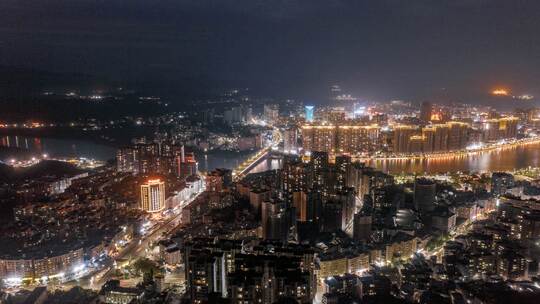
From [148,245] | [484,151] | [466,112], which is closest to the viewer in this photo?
[148,245]

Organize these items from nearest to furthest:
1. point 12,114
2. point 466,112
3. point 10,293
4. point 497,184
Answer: point 10,293 → point 497,184 → point 12,114 → point 466,112

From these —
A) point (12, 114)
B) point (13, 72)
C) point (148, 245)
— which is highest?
point (13, 72)

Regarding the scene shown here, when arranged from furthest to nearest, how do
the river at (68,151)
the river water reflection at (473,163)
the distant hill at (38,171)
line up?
the river at (68,151), the river water reflection at (473,163), the distant hill at (38,171)

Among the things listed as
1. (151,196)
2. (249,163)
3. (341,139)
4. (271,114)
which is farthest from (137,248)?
(271,114)

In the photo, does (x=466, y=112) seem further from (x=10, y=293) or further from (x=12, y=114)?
(x=10, y=293)

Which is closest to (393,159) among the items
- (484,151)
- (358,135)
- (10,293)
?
(358,135)

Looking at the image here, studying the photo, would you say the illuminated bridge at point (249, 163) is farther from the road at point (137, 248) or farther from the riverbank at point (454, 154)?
the road at point (137, 248)

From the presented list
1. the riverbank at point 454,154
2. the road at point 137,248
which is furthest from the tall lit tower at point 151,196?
the riverbank at point 454,154

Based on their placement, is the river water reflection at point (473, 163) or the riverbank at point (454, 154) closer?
the river water reflection at point (473, 163)

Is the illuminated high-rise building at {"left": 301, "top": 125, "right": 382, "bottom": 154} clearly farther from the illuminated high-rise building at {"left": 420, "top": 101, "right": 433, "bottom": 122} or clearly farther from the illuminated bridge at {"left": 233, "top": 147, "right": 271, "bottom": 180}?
the illuminated high-rise building at {"left": 420, "top": 101, "right": 433, "bottom": 122}
